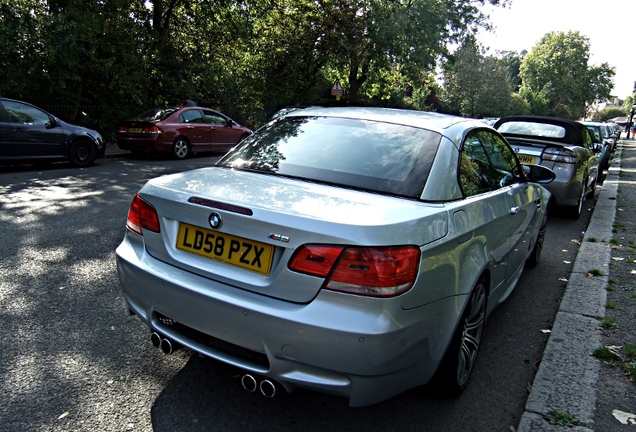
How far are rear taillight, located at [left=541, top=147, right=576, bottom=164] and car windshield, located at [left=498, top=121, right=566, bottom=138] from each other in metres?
1.30

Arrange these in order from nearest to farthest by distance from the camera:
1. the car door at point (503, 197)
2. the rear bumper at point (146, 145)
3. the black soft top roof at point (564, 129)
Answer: the car door at point (503, 197)
the black soft top roof at point (564, 129)
the rear bumper at point (146, 145)

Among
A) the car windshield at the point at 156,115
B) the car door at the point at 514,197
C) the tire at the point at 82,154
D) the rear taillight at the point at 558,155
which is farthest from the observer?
the car windshield at the point at 156,115

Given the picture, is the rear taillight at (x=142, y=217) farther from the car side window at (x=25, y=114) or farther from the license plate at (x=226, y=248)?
the car side window at (x=25, y=114)

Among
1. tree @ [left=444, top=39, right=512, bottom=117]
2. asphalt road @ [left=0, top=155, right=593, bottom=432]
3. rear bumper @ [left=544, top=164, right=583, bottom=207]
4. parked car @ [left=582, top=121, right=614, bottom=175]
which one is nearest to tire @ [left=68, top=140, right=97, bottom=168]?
asphalt road @ [left=0, top=155, right=593, bottom=432]

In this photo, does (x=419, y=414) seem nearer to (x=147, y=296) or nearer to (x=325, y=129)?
(x=147, y=296)

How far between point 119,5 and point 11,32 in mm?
3790

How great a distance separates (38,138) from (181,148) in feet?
13.2

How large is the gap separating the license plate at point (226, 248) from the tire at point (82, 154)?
1021cm

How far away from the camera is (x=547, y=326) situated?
4.05 m

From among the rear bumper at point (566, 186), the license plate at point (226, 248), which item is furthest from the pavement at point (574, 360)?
the rear bumper at point (566, 186)

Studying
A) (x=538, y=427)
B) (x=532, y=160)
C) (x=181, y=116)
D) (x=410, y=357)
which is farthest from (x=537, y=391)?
(x=181, y=116)

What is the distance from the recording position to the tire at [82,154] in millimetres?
11469

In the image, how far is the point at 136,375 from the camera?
2938 millimetres

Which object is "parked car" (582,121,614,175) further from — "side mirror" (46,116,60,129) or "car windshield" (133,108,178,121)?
"side mirror" (46,116,60,129)
